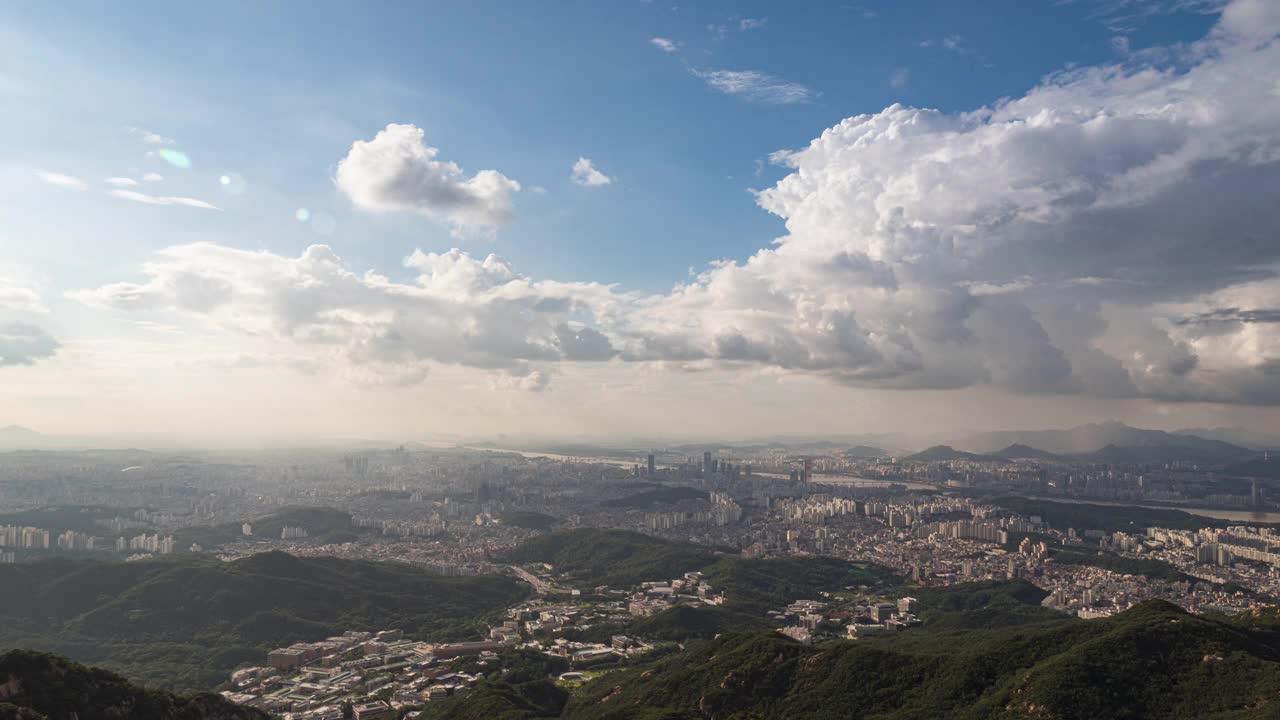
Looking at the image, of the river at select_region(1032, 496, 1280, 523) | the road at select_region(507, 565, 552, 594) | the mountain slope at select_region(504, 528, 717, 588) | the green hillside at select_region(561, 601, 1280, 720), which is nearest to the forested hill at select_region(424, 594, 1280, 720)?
the green hillside at select_region(561, 601, 1280, 720)

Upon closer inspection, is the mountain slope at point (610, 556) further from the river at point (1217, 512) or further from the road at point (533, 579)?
the river at point (1217, 512)

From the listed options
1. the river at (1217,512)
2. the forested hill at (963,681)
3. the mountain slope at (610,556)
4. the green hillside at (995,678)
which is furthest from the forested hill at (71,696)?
the river at (1217,512)

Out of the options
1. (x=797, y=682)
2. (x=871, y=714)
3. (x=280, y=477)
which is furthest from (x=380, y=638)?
(x=280, y=477)

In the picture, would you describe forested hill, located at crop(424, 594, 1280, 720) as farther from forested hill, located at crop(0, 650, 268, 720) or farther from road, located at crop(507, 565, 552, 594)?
road, located at crop(507, 565, 552, 594)

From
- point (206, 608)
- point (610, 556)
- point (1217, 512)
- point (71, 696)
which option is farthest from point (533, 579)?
point (1217, 512)

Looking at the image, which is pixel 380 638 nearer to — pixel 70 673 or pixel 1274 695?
pixel 70 673

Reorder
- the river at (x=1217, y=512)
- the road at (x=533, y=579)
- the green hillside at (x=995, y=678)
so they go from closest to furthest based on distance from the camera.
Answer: the green hillside at (x=995, y=678) < the road at (x=533, y=579) < the river at (x=1217, y=512)

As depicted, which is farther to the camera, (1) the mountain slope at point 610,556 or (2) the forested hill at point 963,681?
(1) the mountain slope at point 610,556
